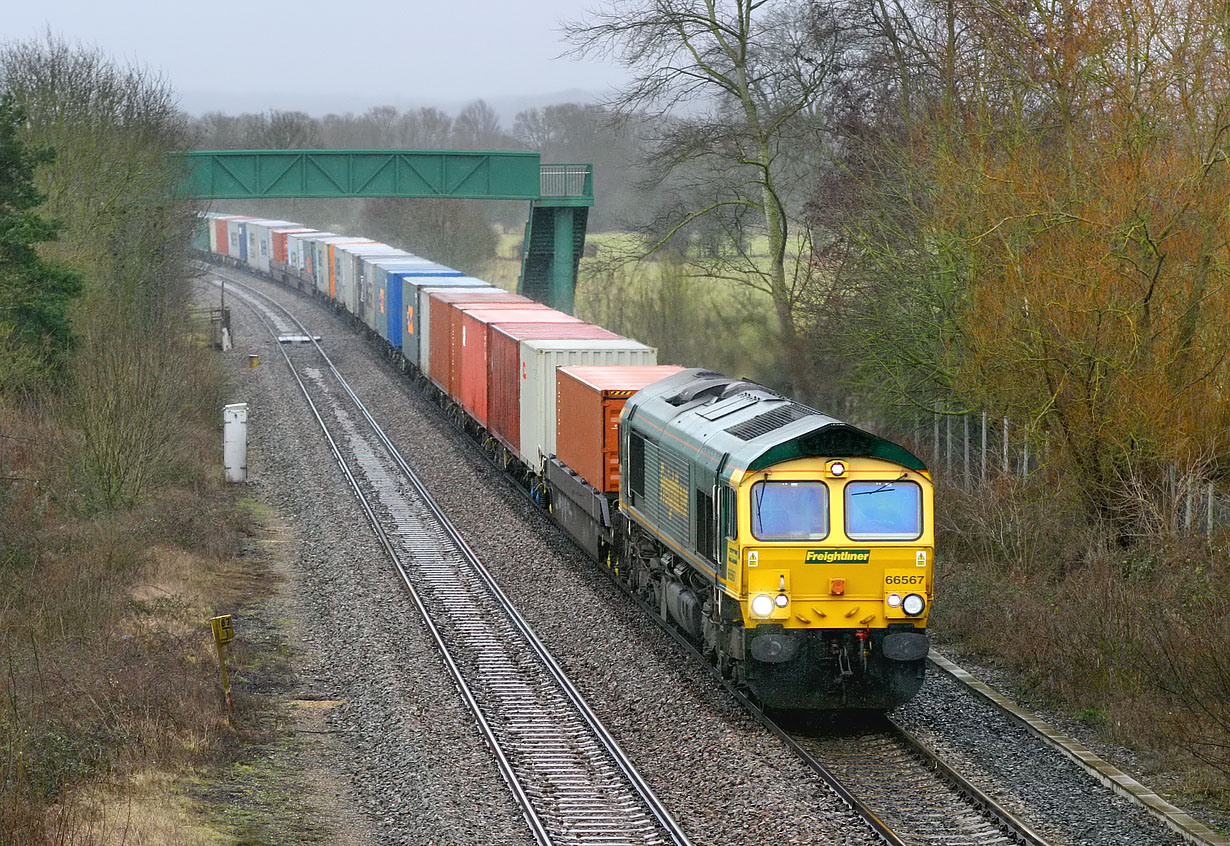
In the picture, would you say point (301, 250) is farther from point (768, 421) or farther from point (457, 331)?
point (768, 421)

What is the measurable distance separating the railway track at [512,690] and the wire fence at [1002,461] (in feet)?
25.2

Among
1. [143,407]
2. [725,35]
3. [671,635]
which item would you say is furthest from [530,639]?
[725,35]

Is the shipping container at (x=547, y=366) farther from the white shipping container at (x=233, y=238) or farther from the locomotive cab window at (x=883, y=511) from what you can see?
the white shipping container at (x=233, y=238)

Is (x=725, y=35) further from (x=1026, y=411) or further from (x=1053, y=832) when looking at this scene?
(x=1053, y=832)

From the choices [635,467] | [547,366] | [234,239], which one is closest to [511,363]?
[547,366]

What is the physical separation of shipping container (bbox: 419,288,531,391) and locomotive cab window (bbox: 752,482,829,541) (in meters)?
19.1

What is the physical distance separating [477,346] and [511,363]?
3356mm

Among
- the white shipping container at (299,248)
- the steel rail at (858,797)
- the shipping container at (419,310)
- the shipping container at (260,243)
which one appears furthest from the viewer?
the shipping container at (260,243)

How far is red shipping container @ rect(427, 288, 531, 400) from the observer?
3142 centimetres

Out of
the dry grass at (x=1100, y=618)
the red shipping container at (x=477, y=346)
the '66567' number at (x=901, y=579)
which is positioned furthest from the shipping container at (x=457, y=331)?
the '66567' number at (x=901, y=579)

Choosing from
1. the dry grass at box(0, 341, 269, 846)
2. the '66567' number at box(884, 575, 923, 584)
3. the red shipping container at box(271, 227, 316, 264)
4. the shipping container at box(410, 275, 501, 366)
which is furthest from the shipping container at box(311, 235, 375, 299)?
the '66567' number at box(884, 575, 923, 584)

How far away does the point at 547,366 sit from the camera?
72.3 ft

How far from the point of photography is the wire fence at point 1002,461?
17219mm

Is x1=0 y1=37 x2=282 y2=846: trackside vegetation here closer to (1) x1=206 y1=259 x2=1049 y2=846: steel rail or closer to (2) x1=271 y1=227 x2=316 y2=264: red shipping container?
(1) x1=206 y1=259 x2=1049 y2=846: steel rail
